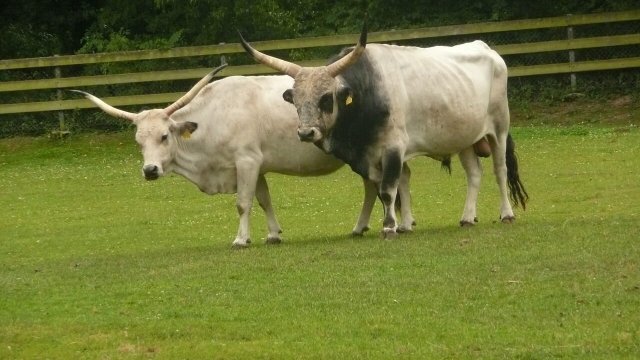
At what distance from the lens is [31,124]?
31922 mm

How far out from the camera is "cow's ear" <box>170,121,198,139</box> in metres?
16.2

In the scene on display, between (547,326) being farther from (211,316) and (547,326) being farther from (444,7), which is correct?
(444,7)

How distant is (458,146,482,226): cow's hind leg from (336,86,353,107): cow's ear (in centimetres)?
199

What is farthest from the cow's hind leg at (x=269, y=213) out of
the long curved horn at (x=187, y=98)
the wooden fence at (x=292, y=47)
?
the wooden fence at (x=292, y=47)

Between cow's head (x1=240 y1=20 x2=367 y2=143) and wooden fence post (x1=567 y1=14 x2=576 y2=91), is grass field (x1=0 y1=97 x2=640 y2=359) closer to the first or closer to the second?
cow's head (x1=240 y1=20 x2=367 y2=143)

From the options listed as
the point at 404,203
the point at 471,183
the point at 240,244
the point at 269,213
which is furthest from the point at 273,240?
the point at 471,183

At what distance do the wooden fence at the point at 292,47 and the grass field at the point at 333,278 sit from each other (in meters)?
6.87

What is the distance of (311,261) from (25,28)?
2331cm

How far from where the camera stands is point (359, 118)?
50.9ft

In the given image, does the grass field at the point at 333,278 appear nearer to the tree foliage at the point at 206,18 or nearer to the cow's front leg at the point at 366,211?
the cow's front leg at the point at 366,211

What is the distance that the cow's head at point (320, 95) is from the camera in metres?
15.1

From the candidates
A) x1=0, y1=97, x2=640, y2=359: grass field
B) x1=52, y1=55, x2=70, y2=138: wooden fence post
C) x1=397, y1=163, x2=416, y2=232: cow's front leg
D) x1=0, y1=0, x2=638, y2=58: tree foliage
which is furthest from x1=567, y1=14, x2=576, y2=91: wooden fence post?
x1=397, y1=163, x2=416, y2=232: cow's front leg

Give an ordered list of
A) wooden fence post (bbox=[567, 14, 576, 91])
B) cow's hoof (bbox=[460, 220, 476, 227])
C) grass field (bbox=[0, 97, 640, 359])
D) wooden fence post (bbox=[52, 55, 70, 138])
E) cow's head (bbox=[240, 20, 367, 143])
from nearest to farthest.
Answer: grass field (bbox=[0, 97, 640, 359]) < cow's head (bbox=[240, 20, 367, 143]) < cow's hoof (bbox=[460, 220, 476, 227]) < wooden fence post (bbox=[567, 14, 576, 91]) < wooden fence post (bbox=[52, 55, 70, 138])

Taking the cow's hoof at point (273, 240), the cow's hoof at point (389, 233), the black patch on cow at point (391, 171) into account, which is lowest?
the cow's hoof at point (273, 240)
